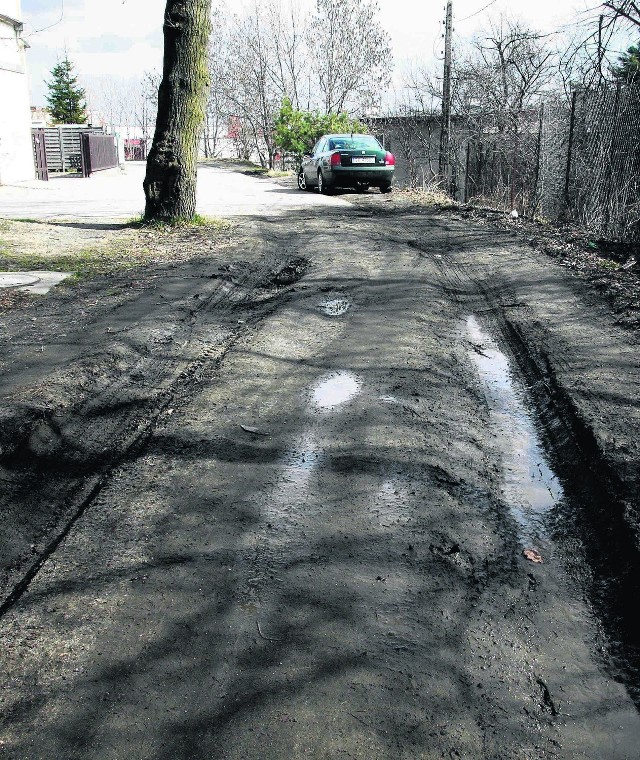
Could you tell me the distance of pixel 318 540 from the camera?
3.20 meters

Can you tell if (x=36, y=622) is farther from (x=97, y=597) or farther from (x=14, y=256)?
(x=14, y=256)

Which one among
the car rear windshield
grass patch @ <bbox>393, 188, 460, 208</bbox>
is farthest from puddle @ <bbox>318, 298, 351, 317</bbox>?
the car rear windshield

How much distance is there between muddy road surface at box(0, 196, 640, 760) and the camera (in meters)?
2.25

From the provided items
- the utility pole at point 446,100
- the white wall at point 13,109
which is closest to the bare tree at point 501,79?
the utility pole at point 446,100

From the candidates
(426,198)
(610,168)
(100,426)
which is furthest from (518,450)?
(426,198)

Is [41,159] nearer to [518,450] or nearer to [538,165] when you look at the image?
[538,165]

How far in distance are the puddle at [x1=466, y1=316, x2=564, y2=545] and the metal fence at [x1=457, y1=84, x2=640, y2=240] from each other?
5.89m

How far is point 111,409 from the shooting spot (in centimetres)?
467

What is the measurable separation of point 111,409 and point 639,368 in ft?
12.3

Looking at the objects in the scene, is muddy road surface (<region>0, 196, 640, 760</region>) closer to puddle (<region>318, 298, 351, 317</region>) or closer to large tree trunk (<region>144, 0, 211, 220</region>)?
puddle (<region>318, 298, 351, 317</region>)

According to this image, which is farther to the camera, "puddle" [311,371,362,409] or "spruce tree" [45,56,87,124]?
"spruce tree" [45,56,87,124]

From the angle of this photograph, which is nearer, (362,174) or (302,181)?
(362,174)

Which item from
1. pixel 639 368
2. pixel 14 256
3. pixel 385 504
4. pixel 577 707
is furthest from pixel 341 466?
pixel 14 256

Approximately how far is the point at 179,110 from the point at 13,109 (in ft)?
54.9
